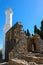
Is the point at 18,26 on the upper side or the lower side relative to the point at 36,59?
upper

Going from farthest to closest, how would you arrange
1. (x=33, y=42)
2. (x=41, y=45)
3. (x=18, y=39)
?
(x=33, y=42), (x=41, y=45), (x=18, y=39)

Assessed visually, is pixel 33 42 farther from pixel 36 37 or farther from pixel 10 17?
pixel 10 17

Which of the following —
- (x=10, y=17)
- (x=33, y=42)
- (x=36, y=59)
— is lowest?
(x=36, y=59)

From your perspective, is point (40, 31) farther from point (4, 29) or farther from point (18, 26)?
point (18, 26)

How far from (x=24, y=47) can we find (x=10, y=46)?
12.1 feet

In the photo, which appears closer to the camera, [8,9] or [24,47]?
[24,47]

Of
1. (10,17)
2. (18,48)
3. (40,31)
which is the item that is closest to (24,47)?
(18,48)

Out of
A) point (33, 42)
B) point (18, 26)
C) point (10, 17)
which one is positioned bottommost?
point (33, 42)

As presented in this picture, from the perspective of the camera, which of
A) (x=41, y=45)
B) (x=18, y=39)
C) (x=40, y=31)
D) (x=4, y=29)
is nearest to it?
(x=18, y=39)

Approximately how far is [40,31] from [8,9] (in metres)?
10.3

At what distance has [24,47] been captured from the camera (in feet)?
72.0

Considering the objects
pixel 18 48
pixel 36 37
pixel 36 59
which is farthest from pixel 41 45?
pixel 36 59

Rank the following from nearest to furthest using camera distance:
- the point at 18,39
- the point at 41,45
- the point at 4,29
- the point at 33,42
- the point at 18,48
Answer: the point at 18,48 < the point at 18,39 < the point at 41,45 < the point at 33,42 < the point at 4,29

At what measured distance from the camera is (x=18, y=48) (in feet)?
67.7
